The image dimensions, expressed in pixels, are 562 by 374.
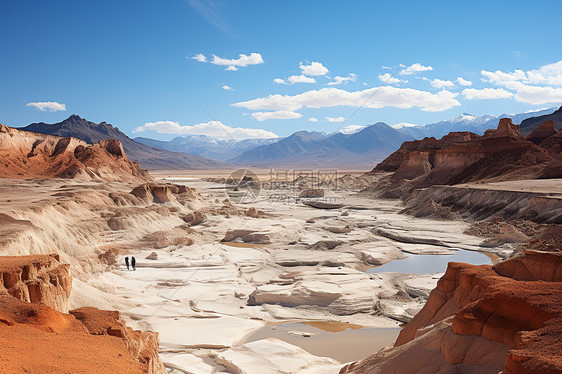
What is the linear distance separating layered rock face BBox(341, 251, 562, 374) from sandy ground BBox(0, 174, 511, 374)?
3.09m

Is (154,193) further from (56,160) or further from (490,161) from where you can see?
(490,161)

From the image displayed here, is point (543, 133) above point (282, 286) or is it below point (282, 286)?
above

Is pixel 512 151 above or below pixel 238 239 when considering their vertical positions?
above

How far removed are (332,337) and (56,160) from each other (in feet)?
183

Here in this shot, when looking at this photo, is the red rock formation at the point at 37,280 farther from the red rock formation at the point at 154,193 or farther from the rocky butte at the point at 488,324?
the red rock formation at the point at 154,193

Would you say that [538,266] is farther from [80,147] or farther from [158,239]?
[80,147]

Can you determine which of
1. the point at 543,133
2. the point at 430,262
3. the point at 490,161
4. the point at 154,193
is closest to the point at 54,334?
the point at 430,262

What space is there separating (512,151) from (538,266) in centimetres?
4615

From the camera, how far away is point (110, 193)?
102 feet

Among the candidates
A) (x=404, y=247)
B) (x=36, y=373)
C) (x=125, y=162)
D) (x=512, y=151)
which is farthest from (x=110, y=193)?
(x=512, y=151)

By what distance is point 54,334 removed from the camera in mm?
5691

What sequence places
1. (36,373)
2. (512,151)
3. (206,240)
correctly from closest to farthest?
1. (36,373)
2. (206,240)
3. (512,151)

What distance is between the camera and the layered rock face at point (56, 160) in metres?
51.5

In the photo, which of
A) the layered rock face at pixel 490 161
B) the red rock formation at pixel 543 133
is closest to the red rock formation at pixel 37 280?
the layered rock face at pixel 490 161
